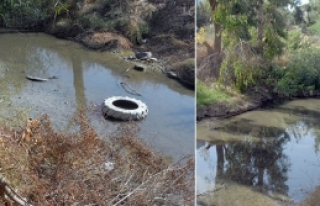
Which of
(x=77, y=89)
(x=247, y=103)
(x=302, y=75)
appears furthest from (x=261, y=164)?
(x=77, y=89)

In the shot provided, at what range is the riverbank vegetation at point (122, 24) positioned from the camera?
608 centimetres

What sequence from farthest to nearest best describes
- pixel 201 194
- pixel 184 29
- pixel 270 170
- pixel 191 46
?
pixel 184 29 → pixel 191 46 → pixel 270 170 → pixel 201 194

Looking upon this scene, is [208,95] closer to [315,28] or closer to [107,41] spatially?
[315,28]

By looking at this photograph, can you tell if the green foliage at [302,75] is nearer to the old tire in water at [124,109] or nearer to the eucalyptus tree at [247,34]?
the eucalyptus tree at [247,34]

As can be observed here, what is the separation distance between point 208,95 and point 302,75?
14.6 inches

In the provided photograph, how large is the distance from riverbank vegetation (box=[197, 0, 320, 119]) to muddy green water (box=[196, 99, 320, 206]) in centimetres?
7

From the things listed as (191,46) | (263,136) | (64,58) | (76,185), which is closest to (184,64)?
(191,46)

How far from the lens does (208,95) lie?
1.46 m

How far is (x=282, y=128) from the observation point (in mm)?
1619

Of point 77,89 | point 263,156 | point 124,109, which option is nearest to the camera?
point 263,156

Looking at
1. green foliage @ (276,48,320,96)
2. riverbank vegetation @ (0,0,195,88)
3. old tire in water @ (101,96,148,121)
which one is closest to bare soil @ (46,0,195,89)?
riverbank vegetation @ (0,0,195,88)

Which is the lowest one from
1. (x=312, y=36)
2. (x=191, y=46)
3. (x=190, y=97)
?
(x=190, y=97)

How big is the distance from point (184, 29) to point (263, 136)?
Result: 15.5 feet

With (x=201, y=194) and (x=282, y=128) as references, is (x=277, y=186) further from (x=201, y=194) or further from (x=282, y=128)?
(x=201, y=194)
